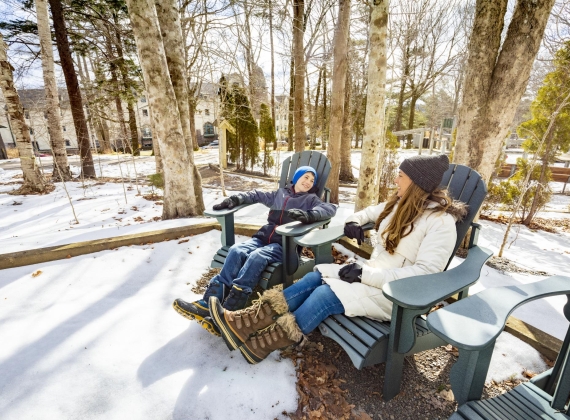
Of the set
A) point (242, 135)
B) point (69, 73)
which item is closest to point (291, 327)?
point (69, 73)

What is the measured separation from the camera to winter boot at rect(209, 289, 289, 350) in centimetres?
165

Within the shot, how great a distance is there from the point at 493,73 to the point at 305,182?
7.44 ft

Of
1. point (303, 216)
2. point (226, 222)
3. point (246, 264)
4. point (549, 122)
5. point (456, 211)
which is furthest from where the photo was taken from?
point (549, 122)

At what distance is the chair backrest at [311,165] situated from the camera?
2.84m

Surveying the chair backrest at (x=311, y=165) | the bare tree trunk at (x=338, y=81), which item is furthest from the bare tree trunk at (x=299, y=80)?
the chair backrest at (x=311, y=165)

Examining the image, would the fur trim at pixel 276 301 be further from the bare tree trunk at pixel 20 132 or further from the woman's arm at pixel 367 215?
the bare tree trunk at pixel 20 132

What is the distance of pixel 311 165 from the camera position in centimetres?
306

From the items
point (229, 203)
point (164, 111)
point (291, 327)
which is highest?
point (164, 111)

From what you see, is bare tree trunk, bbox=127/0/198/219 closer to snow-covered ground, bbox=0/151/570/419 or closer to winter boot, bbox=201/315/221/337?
snow-covered ground, bbox=0/151/570/419

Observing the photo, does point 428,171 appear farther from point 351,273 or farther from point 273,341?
point 273,341

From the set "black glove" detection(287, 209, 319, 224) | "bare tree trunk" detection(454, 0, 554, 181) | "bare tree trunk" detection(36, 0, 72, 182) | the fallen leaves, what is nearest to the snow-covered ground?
the fallen leaves

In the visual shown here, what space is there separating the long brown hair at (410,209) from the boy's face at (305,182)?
1.02 metres

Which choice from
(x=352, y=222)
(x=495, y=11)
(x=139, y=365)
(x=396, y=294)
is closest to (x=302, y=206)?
(x=352, y=222)

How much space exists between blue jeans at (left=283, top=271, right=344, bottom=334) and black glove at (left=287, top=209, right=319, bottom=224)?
0.53m
